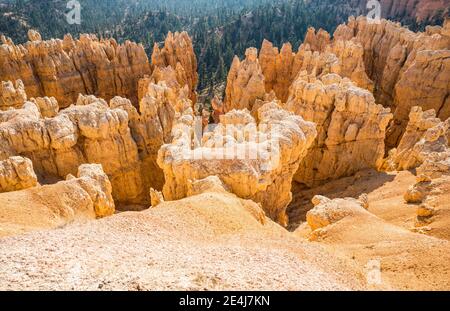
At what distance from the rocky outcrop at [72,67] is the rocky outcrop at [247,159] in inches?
975

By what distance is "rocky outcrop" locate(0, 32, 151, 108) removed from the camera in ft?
120

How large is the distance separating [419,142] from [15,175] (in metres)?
22.7

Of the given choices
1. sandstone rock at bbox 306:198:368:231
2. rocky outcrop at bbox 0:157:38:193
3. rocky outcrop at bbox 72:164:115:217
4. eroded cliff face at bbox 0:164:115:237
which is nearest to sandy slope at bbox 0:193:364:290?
eroded cliff face at bbox 0:164:115:237

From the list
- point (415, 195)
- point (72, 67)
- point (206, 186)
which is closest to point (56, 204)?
point (206, 186)

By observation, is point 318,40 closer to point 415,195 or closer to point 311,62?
point 311,62

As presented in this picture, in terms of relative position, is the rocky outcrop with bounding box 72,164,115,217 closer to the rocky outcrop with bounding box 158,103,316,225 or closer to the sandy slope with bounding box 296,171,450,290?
the rocky outcrop with bounding box 158,103,316,225

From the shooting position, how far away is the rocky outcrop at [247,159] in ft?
50.4

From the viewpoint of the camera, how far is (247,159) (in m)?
15.5

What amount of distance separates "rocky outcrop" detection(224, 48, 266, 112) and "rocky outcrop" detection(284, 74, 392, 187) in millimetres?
7924

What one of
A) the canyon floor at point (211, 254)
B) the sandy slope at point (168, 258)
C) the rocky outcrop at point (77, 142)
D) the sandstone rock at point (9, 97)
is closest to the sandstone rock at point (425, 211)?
the canyon floor at point (211, 254)

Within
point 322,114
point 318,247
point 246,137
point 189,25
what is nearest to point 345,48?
point 322,114

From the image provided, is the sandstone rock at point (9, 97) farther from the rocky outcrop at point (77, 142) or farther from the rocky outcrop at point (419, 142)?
the rocky outcrop at point (419, 142)

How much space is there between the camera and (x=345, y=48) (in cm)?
3762
